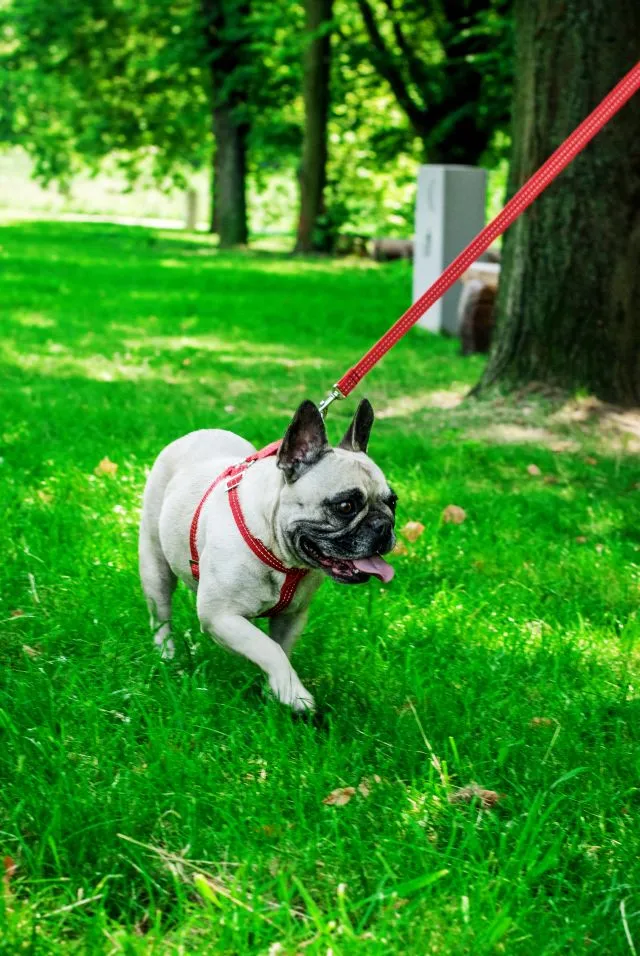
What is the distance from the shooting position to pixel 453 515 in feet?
18.0

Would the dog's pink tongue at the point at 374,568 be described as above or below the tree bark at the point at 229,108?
below

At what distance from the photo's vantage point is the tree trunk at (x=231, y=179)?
2759cm

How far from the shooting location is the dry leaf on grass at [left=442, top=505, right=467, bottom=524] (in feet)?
17.9

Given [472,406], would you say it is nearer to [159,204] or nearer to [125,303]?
[125,303]

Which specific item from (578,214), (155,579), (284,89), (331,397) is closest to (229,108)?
(284,89)

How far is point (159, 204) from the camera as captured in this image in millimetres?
60125

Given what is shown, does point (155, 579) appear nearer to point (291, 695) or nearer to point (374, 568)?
point (291, 695)

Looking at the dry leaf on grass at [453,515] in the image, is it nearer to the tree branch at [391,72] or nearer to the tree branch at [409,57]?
the tree branch at [391,72]

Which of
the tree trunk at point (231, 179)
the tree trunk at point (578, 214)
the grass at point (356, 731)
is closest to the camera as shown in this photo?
the grass at point (356, 731)

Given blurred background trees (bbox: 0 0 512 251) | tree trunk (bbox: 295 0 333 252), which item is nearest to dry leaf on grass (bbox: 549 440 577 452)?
blurred background trees (bbox: 0 0 512 251)

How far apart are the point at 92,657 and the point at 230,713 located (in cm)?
63

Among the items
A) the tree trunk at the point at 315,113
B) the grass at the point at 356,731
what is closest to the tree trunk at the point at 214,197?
the tree trunk at the point at 315,113

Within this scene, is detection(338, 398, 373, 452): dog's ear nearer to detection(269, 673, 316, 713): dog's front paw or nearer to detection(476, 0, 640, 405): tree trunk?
detection(269, 673, 316, 713): dog's front paw

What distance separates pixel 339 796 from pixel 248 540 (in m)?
→ 0.78
